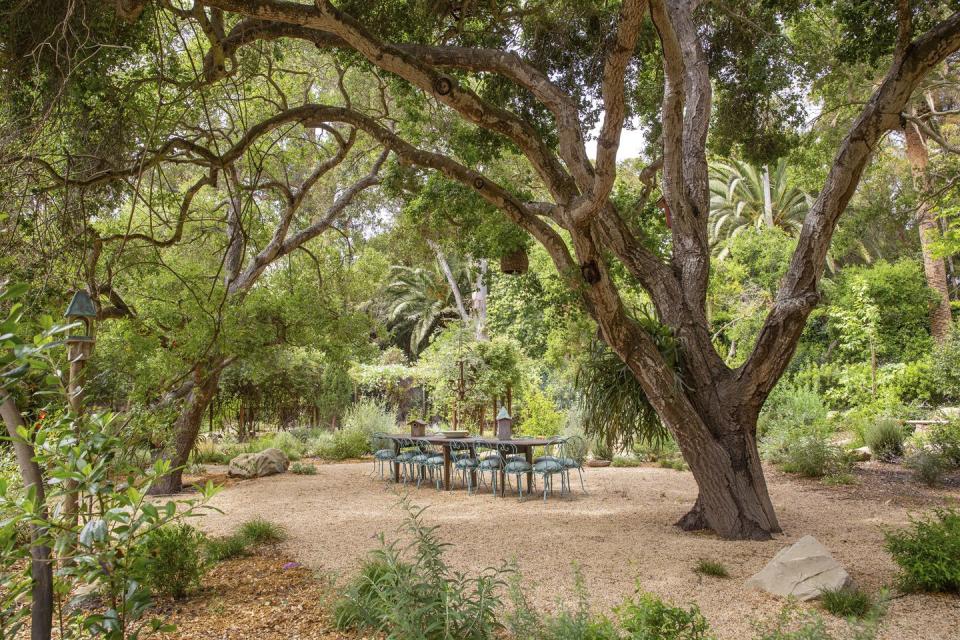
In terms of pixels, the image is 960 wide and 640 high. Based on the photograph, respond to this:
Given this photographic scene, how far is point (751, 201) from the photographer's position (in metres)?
19.7

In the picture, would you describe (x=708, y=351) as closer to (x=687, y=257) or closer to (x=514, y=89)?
(x=687, y=257)

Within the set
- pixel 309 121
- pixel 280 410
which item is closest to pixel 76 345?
pixel 309 121

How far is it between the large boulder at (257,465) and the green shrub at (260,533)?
16.3 feet

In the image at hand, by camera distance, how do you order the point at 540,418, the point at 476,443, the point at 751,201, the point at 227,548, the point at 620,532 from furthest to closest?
the point at 751,201 < the point at 540,418 < the point at 476,443 < the point at 620,532 < the point at 227,548

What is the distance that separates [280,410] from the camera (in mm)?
15656

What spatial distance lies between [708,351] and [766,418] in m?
6.80

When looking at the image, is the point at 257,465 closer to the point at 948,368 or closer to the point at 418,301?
the point at 948,368

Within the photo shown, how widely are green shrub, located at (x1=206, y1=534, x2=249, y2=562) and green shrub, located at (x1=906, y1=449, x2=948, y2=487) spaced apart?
25.7 feet

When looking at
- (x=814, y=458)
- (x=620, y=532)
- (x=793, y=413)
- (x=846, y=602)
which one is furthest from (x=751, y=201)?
(x=846, y=602)

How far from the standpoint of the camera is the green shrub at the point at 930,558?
142 inches

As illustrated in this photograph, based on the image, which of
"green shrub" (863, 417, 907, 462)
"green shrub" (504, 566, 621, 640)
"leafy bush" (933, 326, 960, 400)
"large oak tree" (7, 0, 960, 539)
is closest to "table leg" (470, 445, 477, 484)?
"large oak tree" (7, 0, 960, 539)

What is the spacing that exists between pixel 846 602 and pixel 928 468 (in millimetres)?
5353

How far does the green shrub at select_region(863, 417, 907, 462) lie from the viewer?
30.9 ft

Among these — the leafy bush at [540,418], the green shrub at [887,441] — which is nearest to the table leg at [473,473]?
the leafy bush at [540,418]
